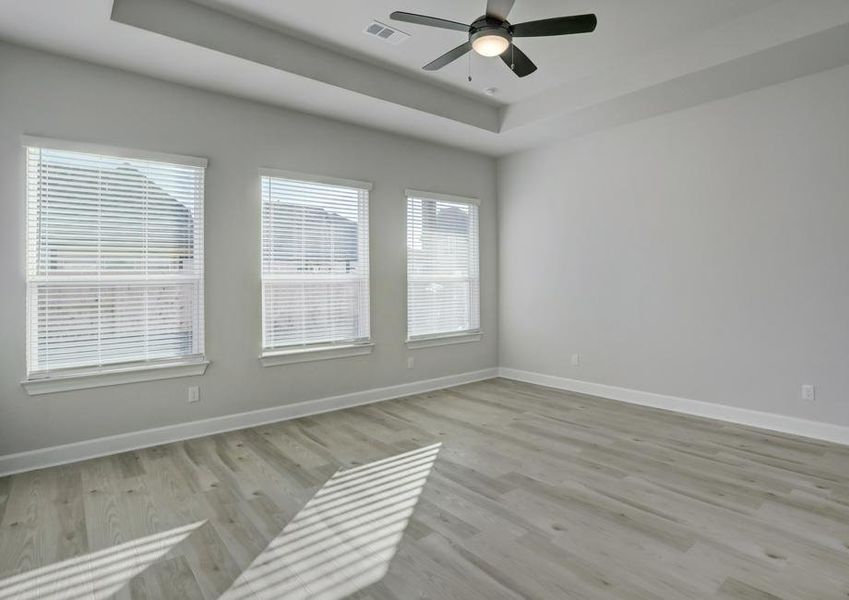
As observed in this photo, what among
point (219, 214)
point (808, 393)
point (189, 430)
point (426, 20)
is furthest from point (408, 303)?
point (808, 393)

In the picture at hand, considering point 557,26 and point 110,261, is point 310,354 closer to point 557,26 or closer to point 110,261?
point 110,261

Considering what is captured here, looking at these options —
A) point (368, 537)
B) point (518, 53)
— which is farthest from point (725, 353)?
point (368, 537)

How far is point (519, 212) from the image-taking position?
240 inches

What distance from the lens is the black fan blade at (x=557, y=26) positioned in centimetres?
274

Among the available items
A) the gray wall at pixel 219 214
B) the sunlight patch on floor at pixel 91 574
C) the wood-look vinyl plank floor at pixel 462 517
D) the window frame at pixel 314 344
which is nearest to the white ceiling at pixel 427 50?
the gray wall at pixel 219 214

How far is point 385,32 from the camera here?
3.64 metres

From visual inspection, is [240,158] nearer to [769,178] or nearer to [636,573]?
[636,573]

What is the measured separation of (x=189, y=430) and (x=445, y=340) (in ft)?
9.59

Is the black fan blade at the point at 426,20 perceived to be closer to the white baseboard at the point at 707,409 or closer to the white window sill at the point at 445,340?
the white window sill at the point at 445,340

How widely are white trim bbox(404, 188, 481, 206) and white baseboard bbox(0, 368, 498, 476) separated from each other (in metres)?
2.13

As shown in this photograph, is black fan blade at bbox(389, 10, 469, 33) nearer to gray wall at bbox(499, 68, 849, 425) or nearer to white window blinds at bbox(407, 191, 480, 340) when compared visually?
white window blinds at bbox(407, 191, 480, 340)

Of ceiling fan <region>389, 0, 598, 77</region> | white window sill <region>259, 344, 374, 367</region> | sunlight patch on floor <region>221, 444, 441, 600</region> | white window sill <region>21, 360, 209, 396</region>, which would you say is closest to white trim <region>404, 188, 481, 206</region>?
white window sill <region>259, 344, 374, 367</region>

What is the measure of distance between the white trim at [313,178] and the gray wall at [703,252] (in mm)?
2199

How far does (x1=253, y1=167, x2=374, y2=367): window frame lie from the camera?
432 centimetres
